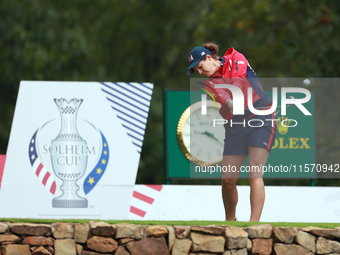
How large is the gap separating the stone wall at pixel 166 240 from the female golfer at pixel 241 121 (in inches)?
17.3

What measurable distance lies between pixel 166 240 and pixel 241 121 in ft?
4.67

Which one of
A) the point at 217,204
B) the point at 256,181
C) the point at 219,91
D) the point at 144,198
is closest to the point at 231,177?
the point at 256,181

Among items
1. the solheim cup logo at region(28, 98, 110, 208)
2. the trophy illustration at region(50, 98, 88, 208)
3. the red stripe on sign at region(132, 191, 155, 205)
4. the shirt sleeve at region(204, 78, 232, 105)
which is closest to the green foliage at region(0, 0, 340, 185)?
the red stripe on sign at region(132, 191, 155, 205)

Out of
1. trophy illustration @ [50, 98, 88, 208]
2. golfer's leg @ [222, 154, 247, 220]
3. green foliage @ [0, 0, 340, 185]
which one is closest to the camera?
golfer's leg @ [222, 154, 247, 220]

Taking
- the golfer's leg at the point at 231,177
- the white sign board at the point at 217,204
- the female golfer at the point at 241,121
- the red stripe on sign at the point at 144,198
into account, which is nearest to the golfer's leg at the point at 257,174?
the female golfer at the point at 241,121

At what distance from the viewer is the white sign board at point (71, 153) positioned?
25.0 feet

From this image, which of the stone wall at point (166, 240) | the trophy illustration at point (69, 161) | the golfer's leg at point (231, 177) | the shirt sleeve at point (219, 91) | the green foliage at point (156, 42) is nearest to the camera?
the stone wall at point (166, 240)

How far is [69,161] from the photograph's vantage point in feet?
25.1

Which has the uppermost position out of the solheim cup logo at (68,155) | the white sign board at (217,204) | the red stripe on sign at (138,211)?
the solheim cup logo at (68,155)

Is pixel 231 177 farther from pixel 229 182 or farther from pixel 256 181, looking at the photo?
pixel 256 181

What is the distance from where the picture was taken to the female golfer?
19.8ft

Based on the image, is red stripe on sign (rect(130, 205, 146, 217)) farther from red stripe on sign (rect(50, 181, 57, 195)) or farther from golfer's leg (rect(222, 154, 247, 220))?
golfer's leg (rect(222, 154, 247, 220))

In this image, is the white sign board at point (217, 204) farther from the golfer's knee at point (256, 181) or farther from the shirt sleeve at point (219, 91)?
the shirt sleeve at point (219, 91)

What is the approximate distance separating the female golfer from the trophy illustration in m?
2.23
